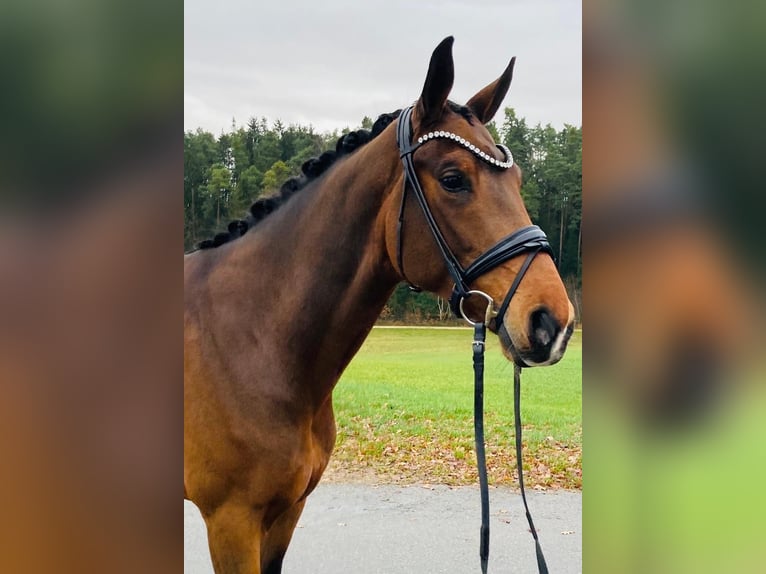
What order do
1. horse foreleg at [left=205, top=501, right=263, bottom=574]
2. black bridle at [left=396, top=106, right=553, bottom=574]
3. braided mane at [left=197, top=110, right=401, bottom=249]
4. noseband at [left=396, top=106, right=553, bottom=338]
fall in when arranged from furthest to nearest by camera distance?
1. braided mane at [left=197, top=110, right=401, bottom=249]
2. horse foreleg at [left=205, top=501, right=263, bottom=574]
3. noseband at [left=396, top=106, right=553, bottom=338]
4. black bridle at [left=396, top=106, right=553, bottom=574]

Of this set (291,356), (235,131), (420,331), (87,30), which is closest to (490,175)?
(291,356)

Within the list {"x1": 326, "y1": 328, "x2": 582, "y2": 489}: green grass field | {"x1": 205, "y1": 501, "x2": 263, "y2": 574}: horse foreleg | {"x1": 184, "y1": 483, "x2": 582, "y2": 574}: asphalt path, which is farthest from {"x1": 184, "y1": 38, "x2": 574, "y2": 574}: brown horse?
{"x1": 326, "y1": 328, "x2": 582, "y2": 489}: green grass field

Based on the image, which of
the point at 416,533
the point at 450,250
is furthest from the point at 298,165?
the point at 416,533

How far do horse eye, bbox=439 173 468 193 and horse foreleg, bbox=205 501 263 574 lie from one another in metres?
1.06

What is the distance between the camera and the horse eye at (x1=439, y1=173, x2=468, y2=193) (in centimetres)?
142

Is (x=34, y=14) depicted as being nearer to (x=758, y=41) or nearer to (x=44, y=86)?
(x=44, y=86)

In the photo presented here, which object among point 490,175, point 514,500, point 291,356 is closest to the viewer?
point 490,175

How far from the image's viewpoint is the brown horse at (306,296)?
1435 millimetres

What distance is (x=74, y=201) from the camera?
451 mm

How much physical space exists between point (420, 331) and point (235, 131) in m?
2.12

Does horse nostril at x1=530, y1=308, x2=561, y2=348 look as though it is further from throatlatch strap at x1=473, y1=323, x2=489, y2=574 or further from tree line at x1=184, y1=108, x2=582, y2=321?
tree line at x1=184, y1=108, x2=582, y2=321

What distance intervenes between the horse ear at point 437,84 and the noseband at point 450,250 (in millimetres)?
64

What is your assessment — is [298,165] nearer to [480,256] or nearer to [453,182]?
[453,182]

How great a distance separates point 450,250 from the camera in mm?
1427
